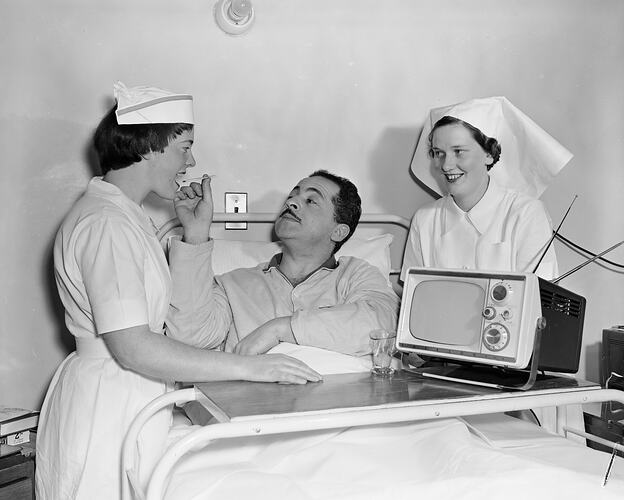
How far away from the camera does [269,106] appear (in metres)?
2.88

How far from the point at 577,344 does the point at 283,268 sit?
38.3 inches

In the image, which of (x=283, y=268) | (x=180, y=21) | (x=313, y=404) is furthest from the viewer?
(x=180, y=21)

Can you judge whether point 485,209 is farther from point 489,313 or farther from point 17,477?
point 17,477

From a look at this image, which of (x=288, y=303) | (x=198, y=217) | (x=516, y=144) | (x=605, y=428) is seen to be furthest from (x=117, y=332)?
(x=605, y=428)

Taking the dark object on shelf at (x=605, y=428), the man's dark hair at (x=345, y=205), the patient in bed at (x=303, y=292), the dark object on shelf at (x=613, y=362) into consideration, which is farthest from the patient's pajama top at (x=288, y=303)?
the dark object on shelf at (x=613, y=362)

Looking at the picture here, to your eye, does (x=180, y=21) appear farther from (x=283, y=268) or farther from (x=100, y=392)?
(x=100, y=392)

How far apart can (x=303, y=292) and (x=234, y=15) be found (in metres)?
1.10

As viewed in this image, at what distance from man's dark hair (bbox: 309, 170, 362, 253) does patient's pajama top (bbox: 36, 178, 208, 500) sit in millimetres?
768

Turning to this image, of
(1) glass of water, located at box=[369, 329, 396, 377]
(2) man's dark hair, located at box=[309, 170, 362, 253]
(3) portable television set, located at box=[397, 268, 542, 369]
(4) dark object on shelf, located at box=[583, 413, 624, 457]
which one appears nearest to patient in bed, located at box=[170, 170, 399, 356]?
(2) man's dark hair, located at box=[309, 170, 362, 253]

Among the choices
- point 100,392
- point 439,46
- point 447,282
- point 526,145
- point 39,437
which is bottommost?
point 39,437

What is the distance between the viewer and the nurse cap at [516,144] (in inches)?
99.4

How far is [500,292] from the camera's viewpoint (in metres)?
1.79

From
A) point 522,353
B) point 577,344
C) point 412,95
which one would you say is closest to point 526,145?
point 412,95

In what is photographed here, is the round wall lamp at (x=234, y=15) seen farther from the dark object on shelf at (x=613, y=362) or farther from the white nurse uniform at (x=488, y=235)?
the dark object on shelf at (x=613, y=362)
